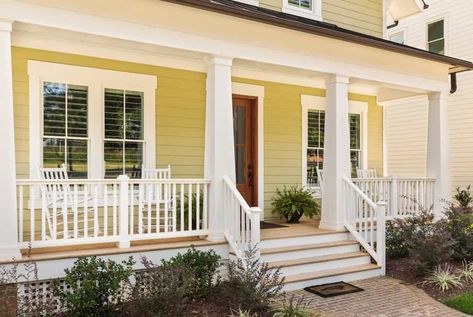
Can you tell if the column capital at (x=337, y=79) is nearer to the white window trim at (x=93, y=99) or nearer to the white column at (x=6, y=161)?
the white window trim at (x=93, y=99)

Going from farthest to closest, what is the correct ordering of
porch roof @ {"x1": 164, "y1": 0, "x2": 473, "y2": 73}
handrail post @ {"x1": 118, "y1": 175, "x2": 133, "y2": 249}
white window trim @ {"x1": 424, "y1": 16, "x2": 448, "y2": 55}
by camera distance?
white window trim @ {"x1": 424, "y1": 16, "x2": 448, "y2": 55} → porch roof @ {"x1": 164, "y1": 0, "x2": 473, "y2": 73} → handrail post @ {"x1": 118, "y1": 175, "x2": 133, "y2": 249}

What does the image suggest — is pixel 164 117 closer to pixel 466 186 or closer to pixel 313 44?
pixel 313 44

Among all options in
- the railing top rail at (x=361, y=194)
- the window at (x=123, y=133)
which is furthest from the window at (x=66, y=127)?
the railing top rail at (x=361, y=194)

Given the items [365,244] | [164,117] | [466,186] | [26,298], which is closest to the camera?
[26,298]

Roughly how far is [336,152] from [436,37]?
8.97 metres

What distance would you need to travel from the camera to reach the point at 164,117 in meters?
7.51

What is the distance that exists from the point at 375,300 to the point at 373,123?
5645 mm

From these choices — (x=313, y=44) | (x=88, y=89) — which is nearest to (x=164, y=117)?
(x=88, y=89)

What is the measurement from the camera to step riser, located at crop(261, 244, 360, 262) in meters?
6.07

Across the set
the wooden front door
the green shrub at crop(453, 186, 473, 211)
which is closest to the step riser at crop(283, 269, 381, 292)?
the wooden front door

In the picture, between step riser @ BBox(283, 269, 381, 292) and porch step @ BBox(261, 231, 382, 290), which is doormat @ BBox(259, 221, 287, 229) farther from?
step riser @ BBox(283, 269, 381, 292)

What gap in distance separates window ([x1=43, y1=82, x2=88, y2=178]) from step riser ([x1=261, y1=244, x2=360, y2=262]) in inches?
128

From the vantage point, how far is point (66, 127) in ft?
21.9

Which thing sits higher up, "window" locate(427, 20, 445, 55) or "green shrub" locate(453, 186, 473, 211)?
"window" locate(427, 20, 445, 55)
